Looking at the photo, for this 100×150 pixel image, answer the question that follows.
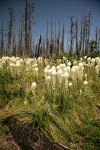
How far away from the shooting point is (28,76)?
989cm

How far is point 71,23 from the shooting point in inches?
1721

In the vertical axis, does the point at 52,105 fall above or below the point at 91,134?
above

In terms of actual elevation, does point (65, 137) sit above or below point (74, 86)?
below

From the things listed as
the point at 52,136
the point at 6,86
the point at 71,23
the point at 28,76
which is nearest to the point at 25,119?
the point at 52,136

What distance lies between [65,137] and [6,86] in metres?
3.11

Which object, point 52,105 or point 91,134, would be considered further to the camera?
point 52,105

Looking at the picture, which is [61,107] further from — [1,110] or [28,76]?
[28,76]

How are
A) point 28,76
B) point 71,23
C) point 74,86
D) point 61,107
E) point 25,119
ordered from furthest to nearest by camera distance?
1. point 71,23
2. point 28,76
3. point 74,86
4. point 61,107
5. point 25,119

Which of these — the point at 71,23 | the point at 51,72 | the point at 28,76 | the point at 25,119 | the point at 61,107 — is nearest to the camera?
the point at 25,119

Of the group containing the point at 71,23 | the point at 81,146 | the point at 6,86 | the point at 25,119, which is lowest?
the point at 81,146

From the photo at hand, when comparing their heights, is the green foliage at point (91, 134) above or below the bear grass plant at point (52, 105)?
below

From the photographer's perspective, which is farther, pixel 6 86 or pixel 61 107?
pixel 6 86

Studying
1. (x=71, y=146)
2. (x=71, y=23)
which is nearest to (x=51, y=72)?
(x=71, y=146)

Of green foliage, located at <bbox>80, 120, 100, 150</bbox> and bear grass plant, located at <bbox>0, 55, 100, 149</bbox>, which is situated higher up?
bear grass plant, located at <bbox>0, 55, 100, 149</bbox>
